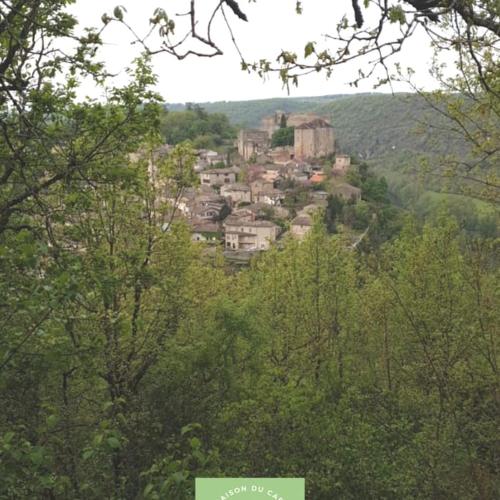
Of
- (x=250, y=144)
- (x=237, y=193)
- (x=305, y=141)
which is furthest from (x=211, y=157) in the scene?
(x=237, y=193)

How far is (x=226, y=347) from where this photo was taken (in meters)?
9.68

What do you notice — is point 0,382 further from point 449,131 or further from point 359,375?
point 359,375

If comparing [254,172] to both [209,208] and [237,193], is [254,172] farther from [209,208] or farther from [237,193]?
[209,208]

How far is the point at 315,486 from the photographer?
7.50 metres

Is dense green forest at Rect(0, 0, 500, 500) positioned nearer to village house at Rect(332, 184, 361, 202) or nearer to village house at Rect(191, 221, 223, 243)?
village house at Rect(191, 221, 223, 243)

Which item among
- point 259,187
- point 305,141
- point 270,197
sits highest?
point 305,141

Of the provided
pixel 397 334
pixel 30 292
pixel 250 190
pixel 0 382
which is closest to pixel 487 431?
pixel 397 334

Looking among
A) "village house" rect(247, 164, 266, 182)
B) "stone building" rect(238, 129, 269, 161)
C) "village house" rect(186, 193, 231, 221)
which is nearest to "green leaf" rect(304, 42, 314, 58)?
"village house" rect(186, 193, 231, 221)

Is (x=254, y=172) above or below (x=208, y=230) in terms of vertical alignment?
above

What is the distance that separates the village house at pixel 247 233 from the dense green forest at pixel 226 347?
1551 inches

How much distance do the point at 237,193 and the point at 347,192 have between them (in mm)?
11606

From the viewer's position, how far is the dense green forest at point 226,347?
6.39 m

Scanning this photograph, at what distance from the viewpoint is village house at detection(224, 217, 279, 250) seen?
174 feet

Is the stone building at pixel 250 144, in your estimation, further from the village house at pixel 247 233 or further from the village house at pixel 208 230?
the village house at pixel 247 233
